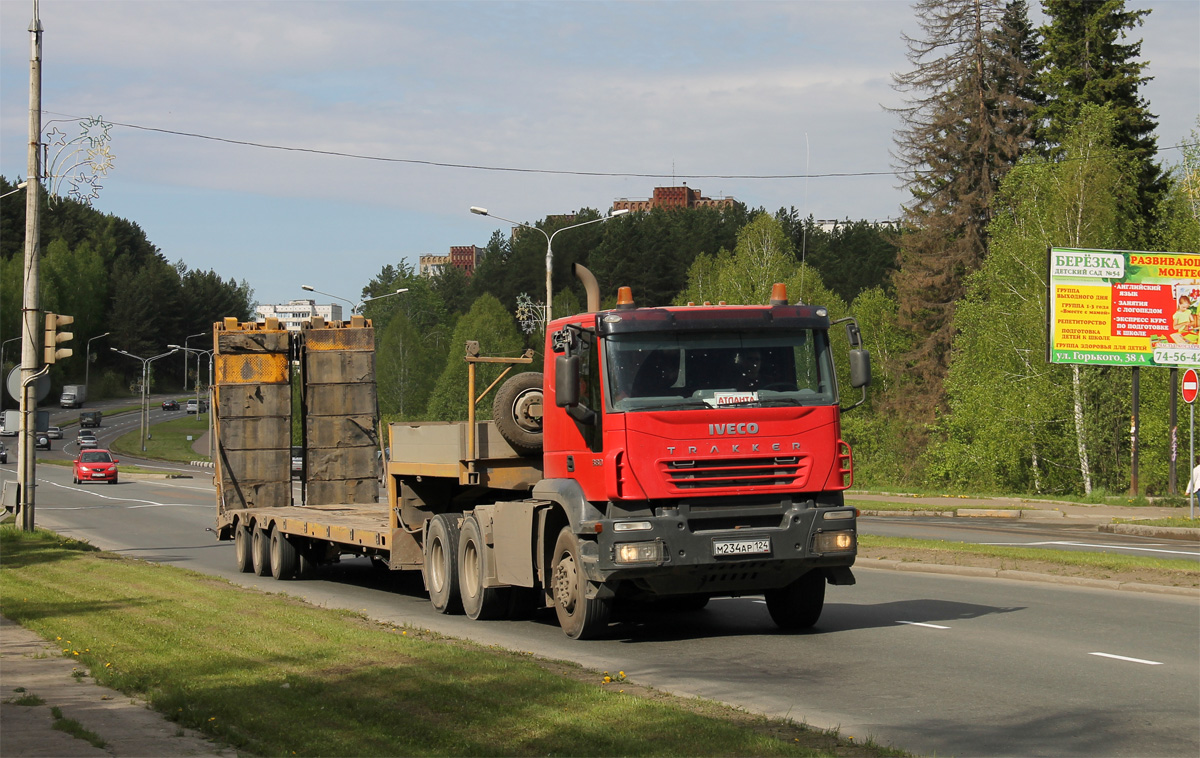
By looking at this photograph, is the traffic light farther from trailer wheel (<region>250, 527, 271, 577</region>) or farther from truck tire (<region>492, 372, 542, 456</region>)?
truck tire (<region>492, 372, 542, 456</region>)

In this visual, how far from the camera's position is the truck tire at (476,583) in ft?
44.0

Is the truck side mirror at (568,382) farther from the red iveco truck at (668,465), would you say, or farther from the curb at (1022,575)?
the curb at (1022,575)

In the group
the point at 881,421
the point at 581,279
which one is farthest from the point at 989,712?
the point at 881,421

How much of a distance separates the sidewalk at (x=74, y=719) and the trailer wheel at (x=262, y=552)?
8.77 m

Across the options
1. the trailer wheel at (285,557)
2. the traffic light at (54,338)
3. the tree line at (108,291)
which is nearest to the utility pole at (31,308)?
the traffic light at (54,338)

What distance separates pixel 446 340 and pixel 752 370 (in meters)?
123

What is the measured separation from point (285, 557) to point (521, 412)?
246 inches

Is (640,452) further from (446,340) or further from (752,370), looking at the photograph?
(446,340)

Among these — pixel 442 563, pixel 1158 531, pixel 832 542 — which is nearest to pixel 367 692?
pixel 832 542

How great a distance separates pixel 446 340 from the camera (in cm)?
13338

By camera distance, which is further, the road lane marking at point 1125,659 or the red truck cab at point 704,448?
the red truck cab at point 704,448

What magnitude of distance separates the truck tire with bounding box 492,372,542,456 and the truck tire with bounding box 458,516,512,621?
1019 millimetres

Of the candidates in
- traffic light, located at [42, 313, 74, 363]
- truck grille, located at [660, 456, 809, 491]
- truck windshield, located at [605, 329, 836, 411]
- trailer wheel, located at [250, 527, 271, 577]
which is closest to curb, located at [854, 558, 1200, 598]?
truck windshield, located at [605, 329, 836, 411]

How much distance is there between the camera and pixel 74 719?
24.5 feet
